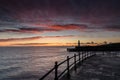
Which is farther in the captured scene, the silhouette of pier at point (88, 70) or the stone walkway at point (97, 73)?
the stone walkway at point (97, 73)

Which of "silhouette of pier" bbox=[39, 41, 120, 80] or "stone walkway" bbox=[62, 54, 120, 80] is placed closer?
"silhouette of pier" bbox=[39, 41, 120, 80]

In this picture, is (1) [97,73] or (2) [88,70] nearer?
(1) [97,73]

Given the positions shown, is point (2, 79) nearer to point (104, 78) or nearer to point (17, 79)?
point (17, 79)


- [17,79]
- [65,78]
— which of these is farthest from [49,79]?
[65,78]

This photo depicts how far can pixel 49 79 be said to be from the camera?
24.7 metres

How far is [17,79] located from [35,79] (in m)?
3.78

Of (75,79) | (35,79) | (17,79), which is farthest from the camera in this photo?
(17,79)

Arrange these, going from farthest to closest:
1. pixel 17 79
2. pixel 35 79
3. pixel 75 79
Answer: pixel 17 79 → pixel 35 79 → pixel 75 79

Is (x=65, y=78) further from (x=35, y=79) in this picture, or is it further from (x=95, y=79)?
(x=35, y=79)

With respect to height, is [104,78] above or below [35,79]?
above

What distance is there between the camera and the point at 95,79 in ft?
31.0

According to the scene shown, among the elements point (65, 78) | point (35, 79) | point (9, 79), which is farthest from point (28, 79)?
point (65, 78)

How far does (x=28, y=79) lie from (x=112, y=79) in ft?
66.8

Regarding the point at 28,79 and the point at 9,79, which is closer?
the point at 28,79
